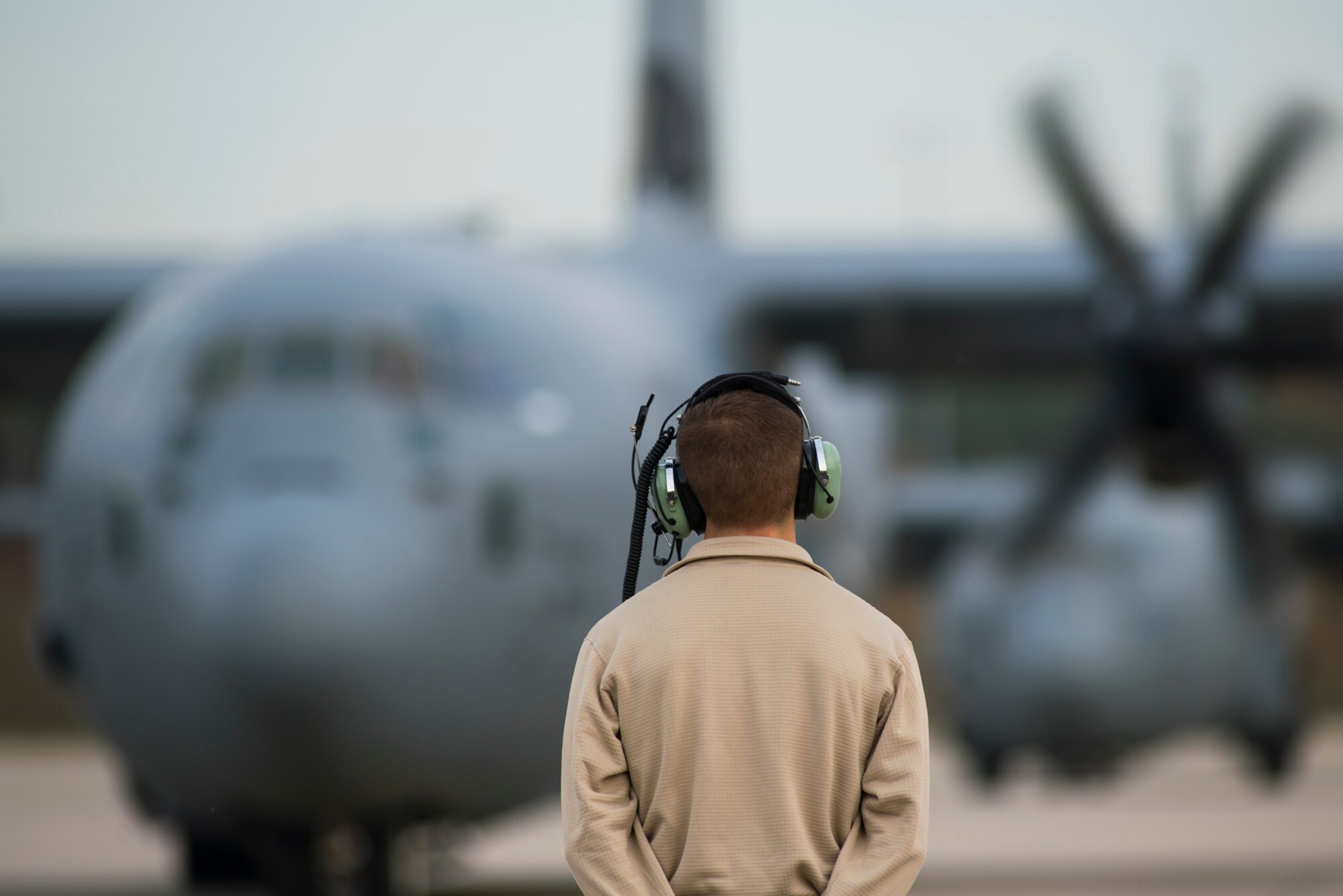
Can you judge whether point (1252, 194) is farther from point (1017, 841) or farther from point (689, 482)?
point (689, 482)

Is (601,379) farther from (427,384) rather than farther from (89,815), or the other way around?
(89,815)

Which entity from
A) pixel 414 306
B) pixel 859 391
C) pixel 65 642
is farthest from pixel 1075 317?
pixel 65 642

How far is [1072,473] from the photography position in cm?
904

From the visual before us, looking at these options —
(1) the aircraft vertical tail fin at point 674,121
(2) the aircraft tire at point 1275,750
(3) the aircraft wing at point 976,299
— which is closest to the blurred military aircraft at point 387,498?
(3) the aircraft wing at point 976,299

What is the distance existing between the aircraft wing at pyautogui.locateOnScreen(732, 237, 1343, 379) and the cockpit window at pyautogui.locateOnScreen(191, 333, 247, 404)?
14.0ft

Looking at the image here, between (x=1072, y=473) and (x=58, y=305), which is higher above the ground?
(x=58, y=305)

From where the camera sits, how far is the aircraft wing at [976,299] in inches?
381

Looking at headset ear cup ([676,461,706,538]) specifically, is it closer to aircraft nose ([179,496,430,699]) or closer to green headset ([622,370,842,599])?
green headset ([622,370,842,599])

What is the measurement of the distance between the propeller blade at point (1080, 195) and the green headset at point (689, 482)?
24.4 ft

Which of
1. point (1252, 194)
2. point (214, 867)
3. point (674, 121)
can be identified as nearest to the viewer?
point (1252, 194)

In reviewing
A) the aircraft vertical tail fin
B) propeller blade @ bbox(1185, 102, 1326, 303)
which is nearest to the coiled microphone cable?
propeller blade @ bbox(1185, 102, 1326, 303)

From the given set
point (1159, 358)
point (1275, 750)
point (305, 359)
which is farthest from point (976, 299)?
point (1275, 750)

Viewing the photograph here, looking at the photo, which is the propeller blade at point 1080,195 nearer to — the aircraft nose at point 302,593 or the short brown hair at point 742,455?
the aircraft nose at point 302,593

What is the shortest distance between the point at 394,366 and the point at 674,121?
6.29 meters
